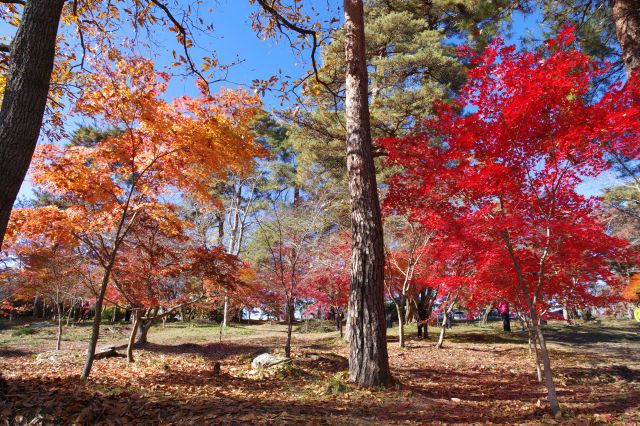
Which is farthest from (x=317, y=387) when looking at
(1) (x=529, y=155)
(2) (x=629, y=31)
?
(2) (x=629, y=31)

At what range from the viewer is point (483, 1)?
7566 millimetres

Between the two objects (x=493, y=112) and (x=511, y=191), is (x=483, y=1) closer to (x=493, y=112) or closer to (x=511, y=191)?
(x=493, y=112)

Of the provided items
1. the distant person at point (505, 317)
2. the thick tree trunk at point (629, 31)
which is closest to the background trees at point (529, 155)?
the thick tree trunk at point (629, 31)

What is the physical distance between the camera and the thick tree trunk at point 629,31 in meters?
5.41

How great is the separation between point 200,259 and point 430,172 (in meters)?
5.36

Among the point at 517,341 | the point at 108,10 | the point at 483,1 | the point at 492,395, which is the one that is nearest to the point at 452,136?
the point at 483,1

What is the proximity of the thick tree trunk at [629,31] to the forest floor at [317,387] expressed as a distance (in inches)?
187

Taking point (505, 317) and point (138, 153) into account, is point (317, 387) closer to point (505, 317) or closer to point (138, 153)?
point (138, 153)

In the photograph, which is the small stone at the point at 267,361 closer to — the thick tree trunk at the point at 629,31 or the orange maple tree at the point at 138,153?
the orange maple tree at the point at 138,153

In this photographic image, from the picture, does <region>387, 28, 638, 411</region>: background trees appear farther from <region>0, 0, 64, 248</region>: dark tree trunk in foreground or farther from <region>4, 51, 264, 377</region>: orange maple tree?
<region>0, 0, 64, 248</region>: dark tree trunk in foreground

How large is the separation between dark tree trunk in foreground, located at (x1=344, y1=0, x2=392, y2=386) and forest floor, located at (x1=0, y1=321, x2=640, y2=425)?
1.18 ft

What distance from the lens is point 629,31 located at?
18.0 ft

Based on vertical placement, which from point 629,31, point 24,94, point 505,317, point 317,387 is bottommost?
point 317,387

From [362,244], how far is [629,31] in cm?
500
